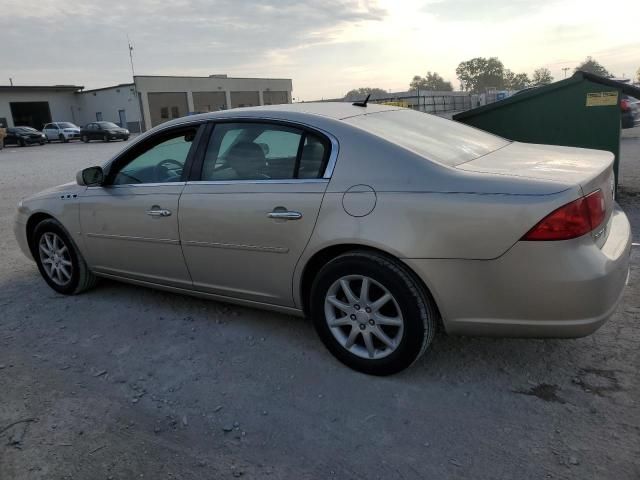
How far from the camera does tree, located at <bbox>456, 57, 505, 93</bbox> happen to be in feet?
425

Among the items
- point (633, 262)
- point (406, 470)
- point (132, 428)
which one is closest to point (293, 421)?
point (406, 470)

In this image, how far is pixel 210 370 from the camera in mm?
3197

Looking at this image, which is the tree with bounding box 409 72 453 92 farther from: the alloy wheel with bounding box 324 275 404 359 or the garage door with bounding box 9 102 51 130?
the alloy wheel with bounding box 324 275 404 359

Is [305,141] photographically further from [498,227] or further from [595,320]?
[595,320]

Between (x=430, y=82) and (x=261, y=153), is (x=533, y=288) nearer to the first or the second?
(x=261, y=153)

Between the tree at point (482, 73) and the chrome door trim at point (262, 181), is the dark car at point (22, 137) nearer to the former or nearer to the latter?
the chrome door trim at point (262, 181)

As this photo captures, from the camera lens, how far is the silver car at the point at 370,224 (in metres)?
2.47

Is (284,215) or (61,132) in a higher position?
(61,132)

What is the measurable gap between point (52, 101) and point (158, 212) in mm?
57494

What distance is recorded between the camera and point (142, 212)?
3.78 metres

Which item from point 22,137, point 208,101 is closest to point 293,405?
point 22,137

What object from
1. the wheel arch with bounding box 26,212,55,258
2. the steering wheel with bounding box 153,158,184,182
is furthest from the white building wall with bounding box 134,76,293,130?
the steering wheel with bounding box 153,158,184,182

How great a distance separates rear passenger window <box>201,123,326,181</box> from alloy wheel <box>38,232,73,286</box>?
182cm

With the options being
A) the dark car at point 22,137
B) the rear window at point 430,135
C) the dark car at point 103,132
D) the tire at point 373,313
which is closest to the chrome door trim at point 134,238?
the tire at point 373,313
